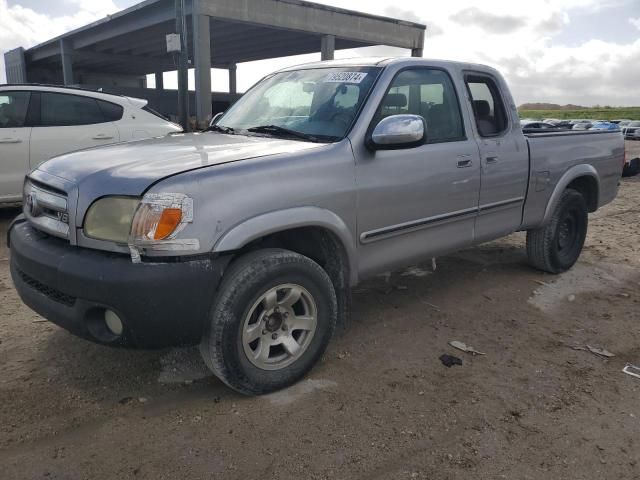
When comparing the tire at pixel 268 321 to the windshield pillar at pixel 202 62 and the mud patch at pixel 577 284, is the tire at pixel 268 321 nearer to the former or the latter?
the mud patch at pixel 577 284

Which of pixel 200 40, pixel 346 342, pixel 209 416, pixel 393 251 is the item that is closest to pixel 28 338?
pixel 209 416

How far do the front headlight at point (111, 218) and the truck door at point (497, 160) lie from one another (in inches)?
102

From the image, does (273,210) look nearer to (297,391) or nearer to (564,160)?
(297,391)

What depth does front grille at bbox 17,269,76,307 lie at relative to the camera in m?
2.63

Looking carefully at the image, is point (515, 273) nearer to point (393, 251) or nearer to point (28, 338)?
point (393, 251)

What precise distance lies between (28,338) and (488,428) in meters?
2.89

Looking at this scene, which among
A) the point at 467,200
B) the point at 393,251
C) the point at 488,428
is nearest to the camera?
the point at 488,428

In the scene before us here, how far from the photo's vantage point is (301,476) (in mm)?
2307

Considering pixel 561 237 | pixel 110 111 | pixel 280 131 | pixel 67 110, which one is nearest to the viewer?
pixel 280 131

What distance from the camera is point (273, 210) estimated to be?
2.74 metres

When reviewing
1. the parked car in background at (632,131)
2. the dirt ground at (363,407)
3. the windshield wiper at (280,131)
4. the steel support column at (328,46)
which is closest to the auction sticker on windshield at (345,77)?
the windshield wiper at (280,131)

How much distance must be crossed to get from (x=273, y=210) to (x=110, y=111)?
5.22 m

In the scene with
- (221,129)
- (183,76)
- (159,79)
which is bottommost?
(221,129)

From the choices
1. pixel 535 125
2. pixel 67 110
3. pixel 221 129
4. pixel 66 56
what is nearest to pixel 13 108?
pixel 67 110
